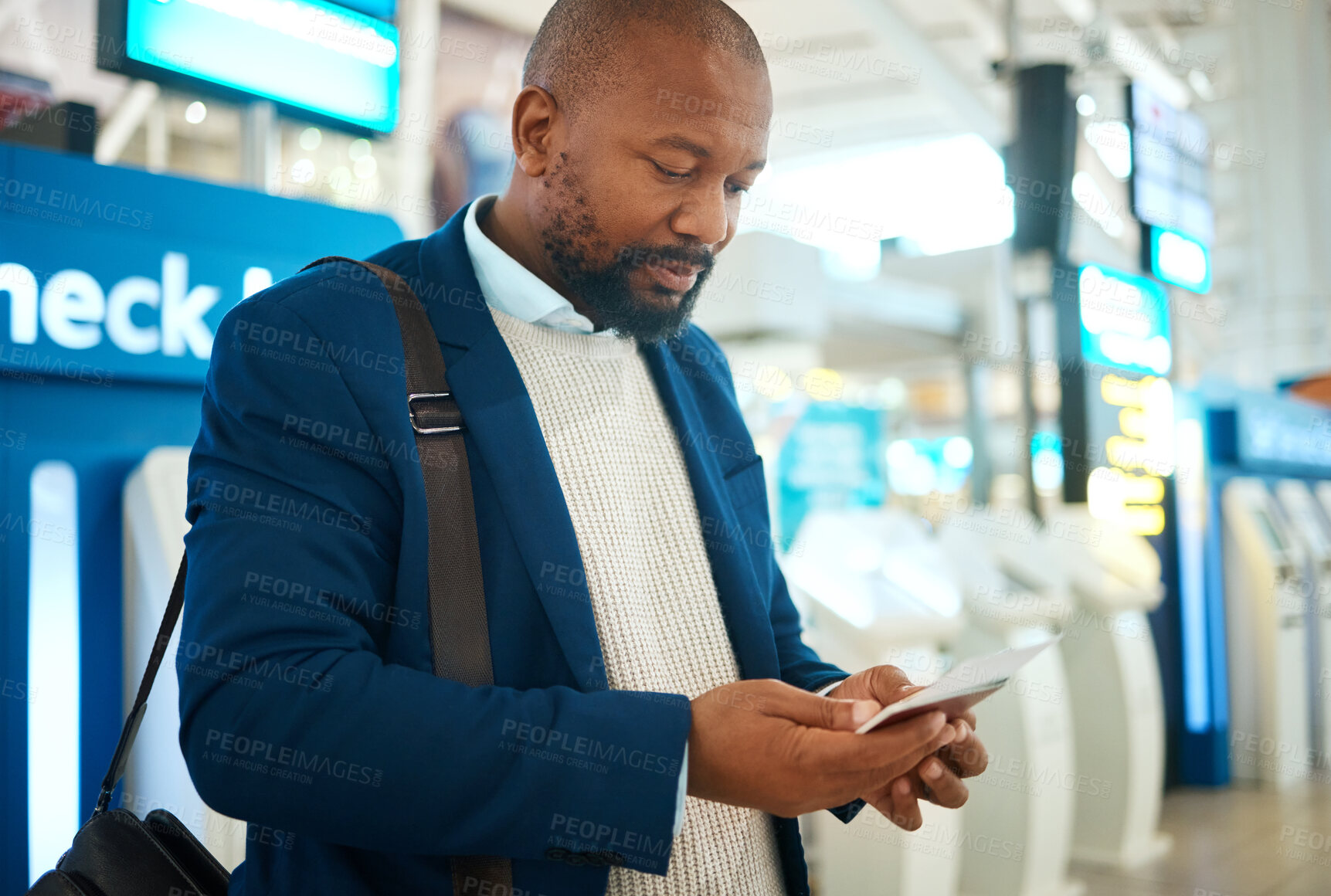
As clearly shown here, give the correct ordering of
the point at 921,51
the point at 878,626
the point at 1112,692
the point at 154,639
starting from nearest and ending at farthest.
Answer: the point at 154,639 → the point at 878,626 → the point at 1112,692 → the point at 921,51

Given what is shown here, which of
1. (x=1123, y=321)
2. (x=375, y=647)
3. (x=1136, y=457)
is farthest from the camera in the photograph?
(x=1136, y=457)

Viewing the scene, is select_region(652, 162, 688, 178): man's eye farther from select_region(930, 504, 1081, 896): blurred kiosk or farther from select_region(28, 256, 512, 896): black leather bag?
select_region(930, 504, 1081, 896): blurred kiosk

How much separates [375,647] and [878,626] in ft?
8.00

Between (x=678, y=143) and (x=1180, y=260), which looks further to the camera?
(x=1180, y=260)

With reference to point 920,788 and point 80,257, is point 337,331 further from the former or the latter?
point 80,257

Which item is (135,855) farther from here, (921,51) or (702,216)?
(921,51)

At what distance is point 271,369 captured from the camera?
102 centimetres

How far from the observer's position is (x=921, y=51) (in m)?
8.07

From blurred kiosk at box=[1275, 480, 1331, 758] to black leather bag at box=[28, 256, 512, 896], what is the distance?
257 inches

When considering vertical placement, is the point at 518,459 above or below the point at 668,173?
below

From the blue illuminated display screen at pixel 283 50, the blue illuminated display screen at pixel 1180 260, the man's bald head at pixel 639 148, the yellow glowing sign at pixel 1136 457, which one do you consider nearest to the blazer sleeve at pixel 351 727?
the man's bald head at pixel 639 148

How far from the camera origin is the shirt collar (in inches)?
51.9

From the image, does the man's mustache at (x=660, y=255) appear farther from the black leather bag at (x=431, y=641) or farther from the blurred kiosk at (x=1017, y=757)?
the blurred kiosk at (x=1017, y=757)

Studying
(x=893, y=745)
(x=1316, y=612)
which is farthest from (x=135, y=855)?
(x=1316, y=612)
